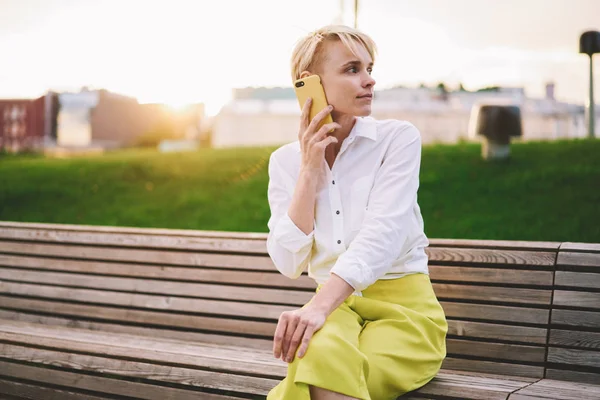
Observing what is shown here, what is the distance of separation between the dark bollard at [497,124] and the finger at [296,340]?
5.07 meters

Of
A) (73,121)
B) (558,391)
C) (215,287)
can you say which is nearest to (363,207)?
(558,391)

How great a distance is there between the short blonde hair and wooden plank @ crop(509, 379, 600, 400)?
1.39m

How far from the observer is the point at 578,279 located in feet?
10.1

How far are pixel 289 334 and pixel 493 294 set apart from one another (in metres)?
Answer: 1.44

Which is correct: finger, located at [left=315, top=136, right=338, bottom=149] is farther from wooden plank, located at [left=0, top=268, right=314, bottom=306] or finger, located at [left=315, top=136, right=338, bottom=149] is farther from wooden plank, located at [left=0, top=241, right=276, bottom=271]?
Answer: wooden plank, located at [left=0, top=241, right=276, bottom=271]

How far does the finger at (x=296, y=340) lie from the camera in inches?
85.0

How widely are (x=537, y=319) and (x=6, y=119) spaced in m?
48.6

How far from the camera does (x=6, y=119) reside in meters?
46.2

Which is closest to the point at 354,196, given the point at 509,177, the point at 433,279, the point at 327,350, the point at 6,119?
the point at 327,350

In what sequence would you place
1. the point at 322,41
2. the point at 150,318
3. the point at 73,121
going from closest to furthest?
the point at 322,41 → the point at 150,318 → the point at 73,121

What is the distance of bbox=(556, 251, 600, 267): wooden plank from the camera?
3080 millimetres

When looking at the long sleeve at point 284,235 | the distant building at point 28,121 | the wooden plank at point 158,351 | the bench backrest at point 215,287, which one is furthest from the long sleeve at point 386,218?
the distant building at point 28,121

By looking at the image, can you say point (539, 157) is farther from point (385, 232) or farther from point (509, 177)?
point (385, 232)

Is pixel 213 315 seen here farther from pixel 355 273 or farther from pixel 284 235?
pixel 355 273
